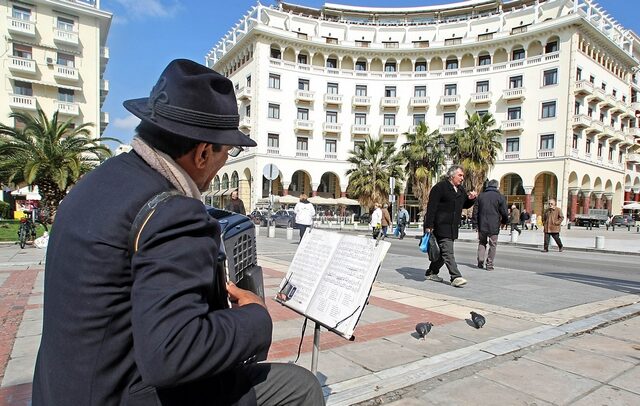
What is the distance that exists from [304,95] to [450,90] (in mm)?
15709

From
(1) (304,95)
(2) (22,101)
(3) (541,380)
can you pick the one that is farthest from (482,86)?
(3) (541,380)

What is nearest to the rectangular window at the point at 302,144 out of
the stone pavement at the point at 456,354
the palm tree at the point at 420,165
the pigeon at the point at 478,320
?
the palm tree at the point at 420,165

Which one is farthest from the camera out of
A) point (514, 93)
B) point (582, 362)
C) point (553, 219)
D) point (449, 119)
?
point (449, 119)

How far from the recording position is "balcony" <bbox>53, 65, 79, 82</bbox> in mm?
36531

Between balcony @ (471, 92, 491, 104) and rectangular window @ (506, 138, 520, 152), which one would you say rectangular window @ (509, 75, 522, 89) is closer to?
balcony @ (471, 92, 491, 104)

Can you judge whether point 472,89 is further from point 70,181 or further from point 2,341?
point 2,341

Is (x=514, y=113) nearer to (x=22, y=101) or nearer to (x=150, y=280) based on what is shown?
(x=150, y=280)

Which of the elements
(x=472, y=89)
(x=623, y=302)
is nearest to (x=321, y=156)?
(x=472, y=89)

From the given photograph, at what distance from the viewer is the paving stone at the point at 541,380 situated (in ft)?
9.91

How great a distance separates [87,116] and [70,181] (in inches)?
949

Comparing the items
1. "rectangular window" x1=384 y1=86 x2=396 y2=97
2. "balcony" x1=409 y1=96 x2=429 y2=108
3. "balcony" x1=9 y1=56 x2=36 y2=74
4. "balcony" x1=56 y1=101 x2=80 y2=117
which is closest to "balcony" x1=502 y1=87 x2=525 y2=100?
"balcony" x1=409 y1=96 x2=429 y2=108

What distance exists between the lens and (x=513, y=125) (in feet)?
131

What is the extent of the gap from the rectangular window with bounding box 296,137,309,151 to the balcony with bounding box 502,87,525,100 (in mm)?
20519

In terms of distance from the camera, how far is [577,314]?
5.39m
